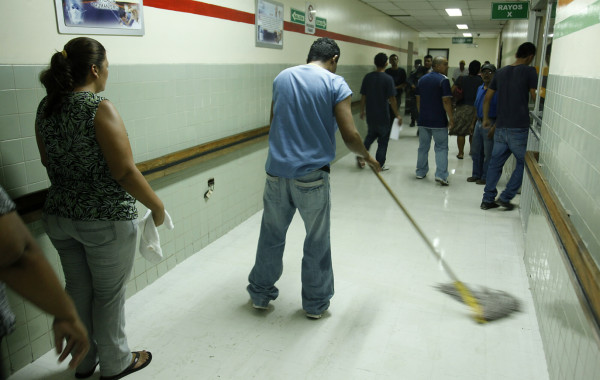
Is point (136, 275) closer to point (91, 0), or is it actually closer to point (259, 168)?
point (91, 0)

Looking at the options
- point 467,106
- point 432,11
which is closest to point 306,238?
point 467,106

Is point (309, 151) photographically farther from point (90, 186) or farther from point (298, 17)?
point (298, 17)

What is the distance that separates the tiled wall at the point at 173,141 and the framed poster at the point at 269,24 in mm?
248

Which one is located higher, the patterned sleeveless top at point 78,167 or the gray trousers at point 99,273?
the patterned sleeveless top at point 78,167

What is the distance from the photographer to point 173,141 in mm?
3295

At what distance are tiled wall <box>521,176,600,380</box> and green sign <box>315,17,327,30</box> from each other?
385 cm

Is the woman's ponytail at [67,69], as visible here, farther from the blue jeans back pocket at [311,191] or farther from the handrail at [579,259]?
the handrail at [579,259]

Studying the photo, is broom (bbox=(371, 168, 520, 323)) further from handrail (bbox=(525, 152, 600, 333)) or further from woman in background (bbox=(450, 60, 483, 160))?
woman in background (bbox=(450, 60, 483, 160))

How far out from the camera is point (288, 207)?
2.66 m

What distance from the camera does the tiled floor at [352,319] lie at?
2293 mm

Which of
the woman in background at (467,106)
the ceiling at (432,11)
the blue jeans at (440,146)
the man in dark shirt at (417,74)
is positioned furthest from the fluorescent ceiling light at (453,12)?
the blue jeans at (440,146)

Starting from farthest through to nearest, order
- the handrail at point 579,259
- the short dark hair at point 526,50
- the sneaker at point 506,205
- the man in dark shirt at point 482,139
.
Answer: the man in dark shirt at point 482,139 < the sneaker at point 506,205 < the short dark hair at point 526,50 < the handrail at point 579,259

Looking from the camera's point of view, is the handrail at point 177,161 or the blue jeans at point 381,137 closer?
the handrail at point 177,161

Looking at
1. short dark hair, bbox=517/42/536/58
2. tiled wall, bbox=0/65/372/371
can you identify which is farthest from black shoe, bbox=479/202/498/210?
tiled wall, bbox=0/65/372/371
